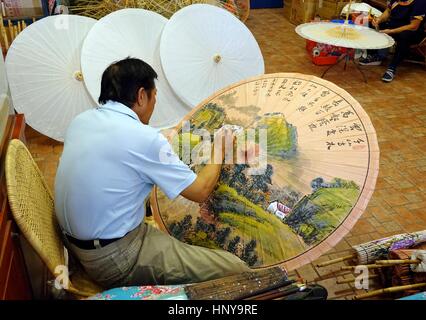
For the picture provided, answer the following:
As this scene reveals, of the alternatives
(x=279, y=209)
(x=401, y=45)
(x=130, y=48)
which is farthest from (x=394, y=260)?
(x=401, y=45)

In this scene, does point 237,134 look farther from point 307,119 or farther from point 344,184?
point 344,184

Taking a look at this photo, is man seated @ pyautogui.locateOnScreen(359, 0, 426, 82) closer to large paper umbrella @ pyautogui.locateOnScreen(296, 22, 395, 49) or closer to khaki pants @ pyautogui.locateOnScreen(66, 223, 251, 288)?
large paper umbrella @ pyautogui.locateOnScreen(296, 22, 395, 49)

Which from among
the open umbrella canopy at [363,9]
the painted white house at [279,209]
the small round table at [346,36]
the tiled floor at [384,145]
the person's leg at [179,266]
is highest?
the open umbrella canopy at [363,9]

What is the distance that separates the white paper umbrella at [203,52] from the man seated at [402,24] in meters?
1.87

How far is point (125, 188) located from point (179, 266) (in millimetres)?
369

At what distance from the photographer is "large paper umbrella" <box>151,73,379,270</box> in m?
1.40

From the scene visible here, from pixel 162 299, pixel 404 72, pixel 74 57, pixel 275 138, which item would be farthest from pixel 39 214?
pixel 404 72

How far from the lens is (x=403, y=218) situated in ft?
8.06

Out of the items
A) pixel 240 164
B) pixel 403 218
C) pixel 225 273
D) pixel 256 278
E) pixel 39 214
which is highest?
pixel 240 164

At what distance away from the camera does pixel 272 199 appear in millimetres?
1518

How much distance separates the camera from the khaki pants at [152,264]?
4.88 ft

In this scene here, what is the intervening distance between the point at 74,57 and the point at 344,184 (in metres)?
2.40

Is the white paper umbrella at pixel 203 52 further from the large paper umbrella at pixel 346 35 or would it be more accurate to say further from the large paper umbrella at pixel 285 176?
the large paper umbrella at pixel 285 176

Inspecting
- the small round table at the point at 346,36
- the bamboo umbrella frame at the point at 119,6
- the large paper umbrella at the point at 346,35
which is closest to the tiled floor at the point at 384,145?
the small round table at the point at 346,36
